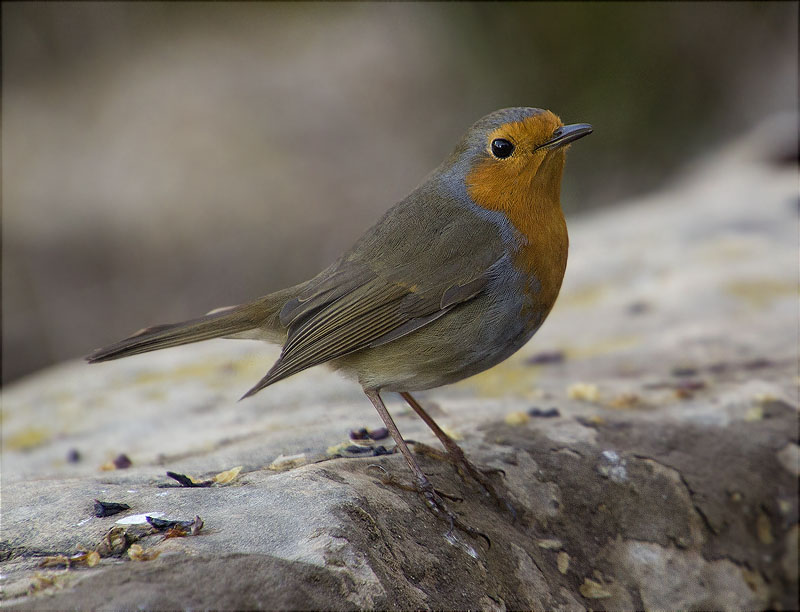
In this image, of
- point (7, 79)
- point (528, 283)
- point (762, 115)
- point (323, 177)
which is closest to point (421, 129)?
point (323, 177)

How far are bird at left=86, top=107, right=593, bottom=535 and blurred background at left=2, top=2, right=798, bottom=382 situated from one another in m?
4.60

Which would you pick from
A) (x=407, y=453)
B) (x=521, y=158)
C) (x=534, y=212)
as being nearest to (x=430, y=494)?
(x=407, y=453)

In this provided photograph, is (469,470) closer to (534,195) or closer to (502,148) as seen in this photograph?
(534,195)

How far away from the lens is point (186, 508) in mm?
2377

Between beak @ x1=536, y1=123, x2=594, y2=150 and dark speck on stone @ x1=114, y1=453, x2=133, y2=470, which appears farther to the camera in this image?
dark speck on stone @ x1=114, y1=453, x2=133, y2=470

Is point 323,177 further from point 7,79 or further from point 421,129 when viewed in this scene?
point 7,79

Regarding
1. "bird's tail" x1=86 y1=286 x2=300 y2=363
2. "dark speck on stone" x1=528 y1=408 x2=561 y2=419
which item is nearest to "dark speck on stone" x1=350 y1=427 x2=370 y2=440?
"bird's tail" x1=86 y1=286 x2=300 y2=363

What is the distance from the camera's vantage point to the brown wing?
300 centimetres

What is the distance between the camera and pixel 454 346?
116 inches

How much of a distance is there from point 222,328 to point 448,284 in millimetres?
908

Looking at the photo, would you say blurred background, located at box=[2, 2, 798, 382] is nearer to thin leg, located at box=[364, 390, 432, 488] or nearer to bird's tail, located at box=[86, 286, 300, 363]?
bird's tail, located at box=[86, 286, 300, 363]

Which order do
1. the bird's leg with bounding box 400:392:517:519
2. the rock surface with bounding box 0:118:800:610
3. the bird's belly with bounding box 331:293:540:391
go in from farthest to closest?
the bird's belly with bounding box 331:293:540:391 < the bird's leg with bounding box 400:392:517:519 < the rock surface with bounding box 0:118:800:610

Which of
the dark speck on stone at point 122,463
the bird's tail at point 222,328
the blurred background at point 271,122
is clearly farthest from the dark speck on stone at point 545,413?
the blurred background at point 271,122

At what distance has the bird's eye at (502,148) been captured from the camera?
3120 millimetres
